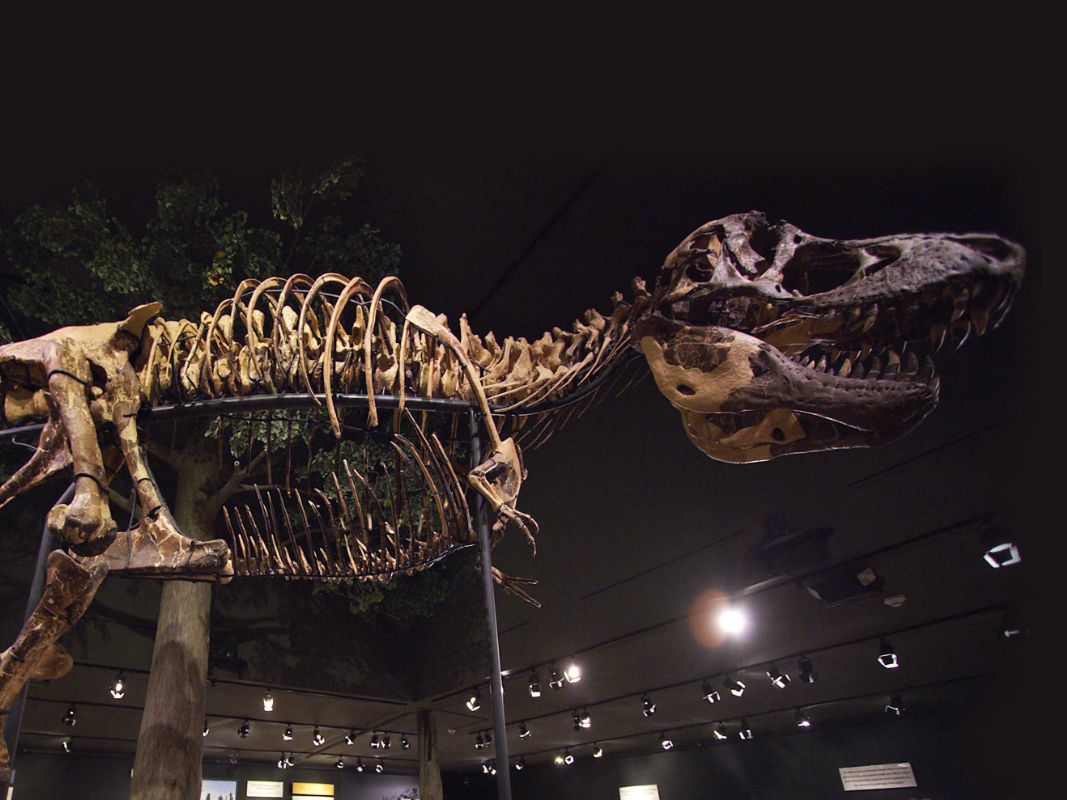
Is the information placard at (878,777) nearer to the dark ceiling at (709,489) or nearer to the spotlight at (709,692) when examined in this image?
the dark ceiling at (709,489)

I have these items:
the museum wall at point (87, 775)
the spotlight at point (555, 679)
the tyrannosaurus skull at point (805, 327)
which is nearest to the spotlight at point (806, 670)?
the spotlight at point (555, 679)

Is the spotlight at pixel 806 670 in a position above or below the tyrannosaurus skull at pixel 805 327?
below

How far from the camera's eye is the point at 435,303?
541 cm

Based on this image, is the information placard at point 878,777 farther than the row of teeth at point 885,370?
Yes

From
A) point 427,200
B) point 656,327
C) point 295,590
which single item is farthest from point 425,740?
point 656,327

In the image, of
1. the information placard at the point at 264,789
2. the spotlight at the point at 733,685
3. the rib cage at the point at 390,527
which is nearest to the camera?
the rib cage at the point at 390,527

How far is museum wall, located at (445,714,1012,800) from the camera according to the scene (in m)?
7.67

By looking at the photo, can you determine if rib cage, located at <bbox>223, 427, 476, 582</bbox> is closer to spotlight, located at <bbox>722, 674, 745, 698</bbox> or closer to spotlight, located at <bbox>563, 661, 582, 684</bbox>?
spotlight, located at <bbox>563, 661, 582, 684</bbox>

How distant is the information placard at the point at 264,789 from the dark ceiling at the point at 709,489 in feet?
16.1

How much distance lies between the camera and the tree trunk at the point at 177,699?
164 inches

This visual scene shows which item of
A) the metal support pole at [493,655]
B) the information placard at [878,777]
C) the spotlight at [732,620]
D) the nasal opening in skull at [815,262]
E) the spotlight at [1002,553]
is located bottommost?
the information placard at [878,777]

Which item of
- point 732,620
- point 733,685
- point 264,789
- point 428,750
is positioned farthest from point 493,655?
point 264,789

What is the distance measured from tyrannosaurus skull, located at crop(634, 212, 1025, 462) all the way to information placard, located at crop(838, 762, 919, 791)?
802 cm

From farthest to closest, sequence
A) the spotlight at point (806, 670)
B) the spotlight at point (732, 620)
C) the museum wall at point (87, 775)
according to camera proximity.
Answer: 1. the museum wall at point (87, 775)
2. the spotlight at point (806, 670)
3. the spotlight at point (732, 620)
